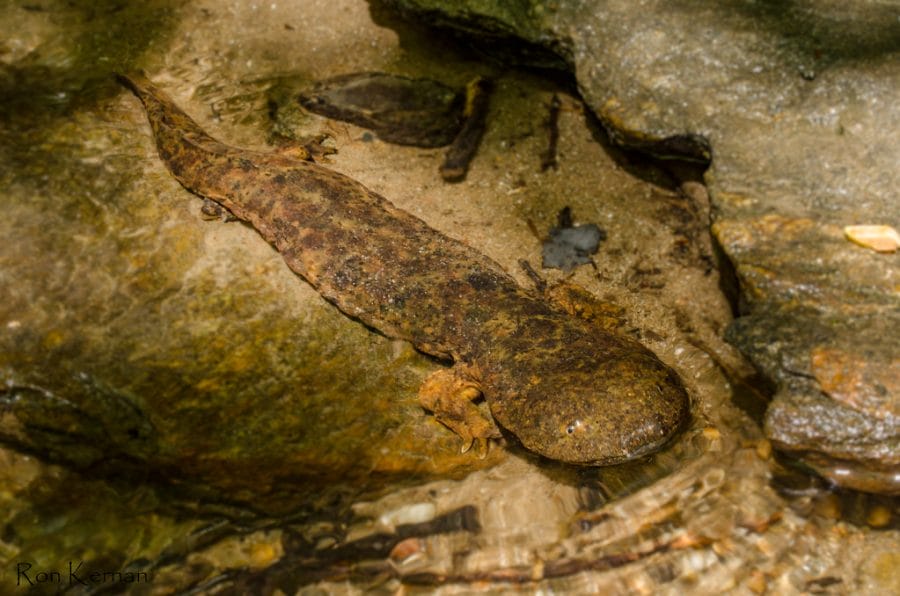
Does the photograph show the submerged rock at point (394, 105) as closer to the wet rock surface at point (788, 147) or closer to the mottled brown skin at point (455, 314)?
the wet rock surface at point (788, 147)

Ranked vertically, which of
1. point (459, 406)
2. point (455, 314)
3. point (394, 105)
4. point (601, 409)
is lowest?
point (459, 406)

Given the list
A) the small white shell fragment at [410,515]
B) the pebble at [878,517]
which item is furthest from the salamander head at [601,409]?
the pebble at [878,517]

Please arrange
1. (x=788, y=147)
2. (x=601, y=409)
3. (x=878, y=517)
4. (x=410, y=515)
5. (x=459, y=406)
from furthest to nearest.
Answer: (x=788, y=147)
(x=459, y=406)
(x=410, y=515)
(x=601, y=409)
(x=878, y=517)

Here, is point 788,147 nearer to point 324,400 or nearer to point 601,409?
point 601,409

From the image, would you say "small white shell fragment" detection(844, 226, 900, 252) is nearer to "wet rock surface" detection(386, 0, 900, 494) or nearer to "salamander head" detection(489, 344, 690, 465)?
"wet rock surface" detection(386, 0, 900, 494)

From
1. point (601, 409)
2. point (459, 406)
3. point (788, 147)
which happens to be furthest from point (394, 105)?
point (601, 409)

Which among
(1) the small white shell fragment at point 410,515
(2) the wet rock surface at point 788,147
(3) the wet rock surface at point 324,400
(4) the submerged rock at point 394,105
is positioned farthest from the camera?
(4) the submerged rock at point 394,105
